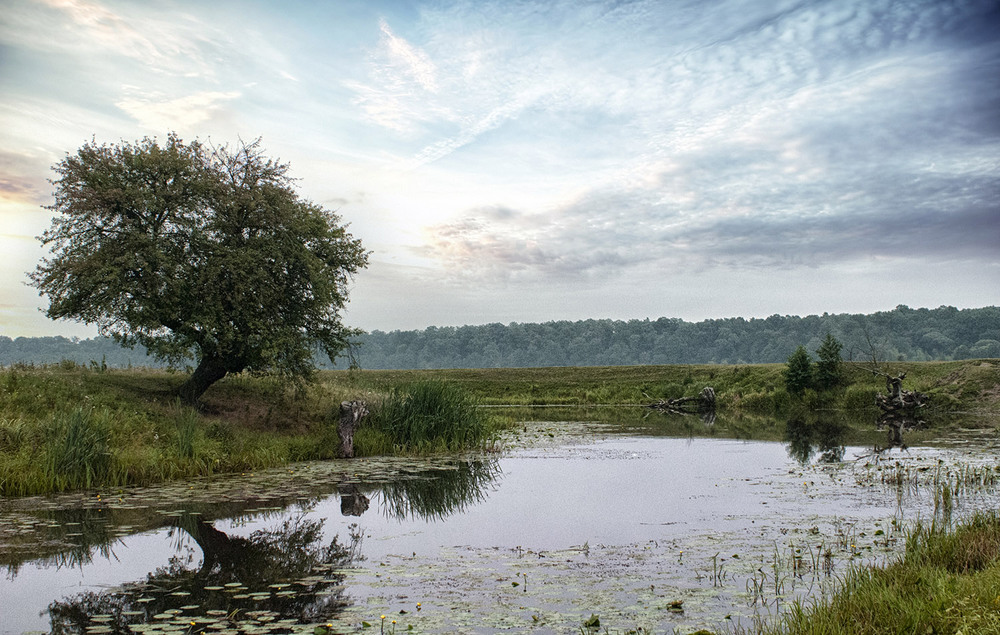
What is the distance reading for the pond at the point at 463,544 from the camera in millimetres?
8086

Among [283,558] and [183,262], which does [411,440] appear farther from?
[283,558]

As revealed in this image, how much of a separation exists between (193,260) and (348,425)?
7.98 metres

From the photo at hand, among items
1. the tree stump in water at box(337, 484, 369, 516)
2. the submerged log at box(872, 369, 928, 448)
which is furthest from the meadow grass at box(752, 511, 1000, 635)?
the submerged log at box(872, 369, 928, 448)

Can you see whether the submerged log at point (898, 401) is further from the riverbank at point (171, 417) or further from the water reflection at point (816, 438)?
the water reflection at point (816, 438)

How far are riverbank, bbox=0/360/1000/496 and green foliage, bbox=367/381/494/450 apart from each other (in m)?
0.77

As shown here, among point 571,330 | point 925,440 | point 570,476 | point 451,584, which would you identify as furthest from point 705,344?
point 451,584

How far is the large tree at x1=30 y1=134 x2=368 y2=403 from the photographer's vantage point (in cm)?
2281

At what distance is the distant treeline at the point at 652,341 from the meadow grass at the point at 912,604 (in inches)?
5428

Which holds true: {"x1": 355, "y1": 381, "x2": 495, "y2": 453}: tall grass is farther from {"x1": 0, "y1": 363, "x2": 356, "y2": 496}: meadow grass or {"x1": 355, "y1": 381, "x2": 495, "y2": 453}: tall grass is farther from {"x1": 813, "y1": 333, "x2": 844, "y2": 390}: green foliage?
{"x1": 813, "y1": 333, "x2": 844, "y2": 390}: green foliage

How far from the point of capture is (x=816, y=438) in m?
28.3

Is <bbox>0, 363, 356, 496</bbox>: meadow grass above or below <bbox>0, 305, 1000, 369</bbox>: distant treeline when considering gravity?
below

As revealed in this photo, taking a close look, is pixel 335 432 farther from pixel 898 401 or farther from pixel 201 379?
pixel 898 401

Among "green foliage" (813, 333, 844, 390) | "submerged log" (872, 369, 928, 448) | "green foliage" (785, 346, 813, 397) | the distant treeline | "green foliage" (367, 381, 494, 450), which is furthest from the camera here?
the distant treeline

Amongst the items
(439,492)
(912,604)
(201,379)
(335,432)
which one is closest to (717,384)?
(335,432)
